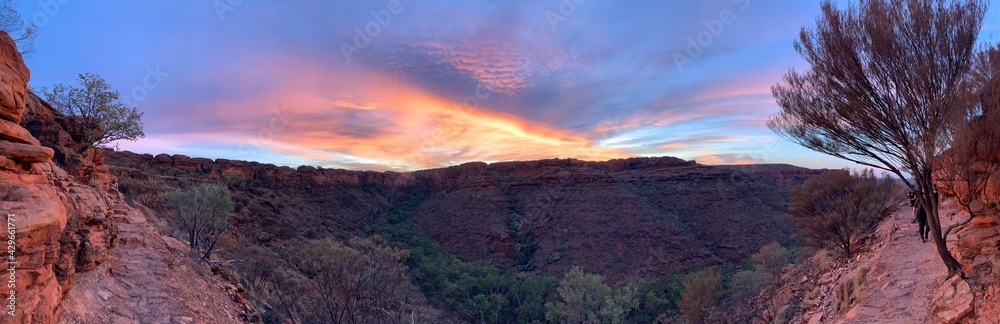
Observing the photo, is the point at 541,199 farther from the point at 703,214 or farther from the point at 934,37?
the point at 934,37

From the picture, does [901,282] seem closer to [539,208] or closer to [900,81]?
[900,81]

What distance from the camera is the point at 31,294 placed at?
4352mm

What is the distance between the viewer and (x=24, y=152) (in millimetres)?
4562

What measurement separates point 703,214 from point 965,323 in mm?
33805

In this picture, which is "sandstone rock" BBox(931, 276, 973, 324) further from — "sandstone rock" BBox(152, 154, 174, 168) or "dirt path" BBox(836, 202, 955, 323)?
"sandstone rock" BBox(152, 154, 174, 168)

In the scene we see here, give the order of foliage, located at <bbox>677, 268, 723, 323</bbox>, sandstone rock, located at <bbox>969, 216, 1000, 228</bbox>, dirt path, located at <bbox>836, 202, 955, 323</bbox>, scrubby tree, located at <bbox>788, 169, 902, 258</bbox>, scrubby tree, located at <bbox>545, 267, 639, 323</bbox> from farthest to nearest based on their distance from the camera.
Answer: scrubby tree, located at <bbox>545, 267, 639, 323</bbox> → foliage, located at <bbox>677, 268, 723, 323</bbox> → scrubby tree, located at <bbox>788, 169, 902, 258</bbox> → dirt path, located at <bbox>836, 202, 955, 323</bbox> → sandstone rock, located at <bbox>969, 216, 1000, 228</bbox>

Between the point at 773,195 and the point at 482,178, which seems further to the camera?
the point at 482,178

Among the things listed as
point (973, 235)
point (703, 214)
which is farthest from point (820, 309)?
point (703, 214)

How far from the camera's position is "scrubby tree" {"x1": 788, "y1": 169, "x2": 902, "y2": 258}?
542 inches

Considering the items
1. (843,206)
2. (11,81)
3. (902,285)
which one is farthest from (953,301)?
(11,81)

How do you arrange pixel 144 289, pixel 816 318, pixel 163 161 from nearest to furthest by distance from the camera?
1. pixel 144 289
2. pixel 816 318
3. pixel 163 161

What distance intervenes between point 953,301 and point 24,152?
11.2 meters

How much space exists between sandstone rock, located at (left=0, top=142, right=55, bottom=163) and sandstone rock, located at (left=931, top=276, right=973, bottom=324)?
1074 cm

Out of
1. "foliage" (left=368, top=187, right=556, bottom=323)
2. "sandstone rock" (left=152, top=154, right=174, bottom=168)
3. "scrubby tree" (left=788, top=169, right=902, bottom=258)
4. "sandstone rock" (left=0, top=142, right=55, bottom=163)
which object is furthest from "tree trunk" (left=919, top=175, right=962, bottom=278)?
"sandstone rock" (left=152, top=154, right=174, bottom=168)
